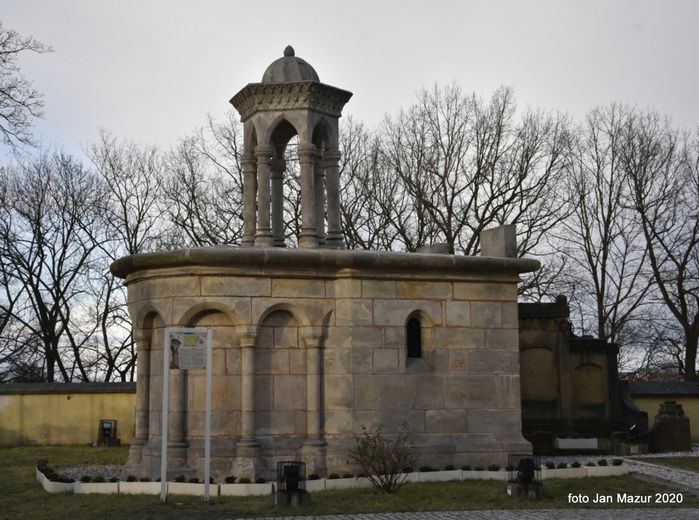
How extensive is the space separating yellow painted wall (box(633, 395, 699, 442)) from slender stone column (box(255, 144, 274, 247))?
562 inches

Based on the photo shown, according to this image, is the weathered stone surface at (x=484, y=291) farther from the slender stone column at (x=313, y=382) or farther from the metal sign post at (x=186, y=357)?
the metal sign post at (x=186, y=357)

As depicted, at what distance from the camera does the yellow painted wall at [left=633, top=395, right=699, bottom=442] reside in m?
25.3

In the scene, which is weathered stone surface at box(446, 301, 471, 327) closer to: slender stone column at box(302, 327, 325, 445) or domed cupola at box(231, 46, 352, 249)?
slender stone column at box(302, 327, 325, 445)

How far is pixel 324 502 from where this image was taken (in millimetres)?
12344

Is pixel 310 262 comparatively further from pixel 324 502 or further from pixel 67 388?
pixel 67 388

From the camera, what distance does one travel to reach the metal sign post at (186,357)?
1279 cm

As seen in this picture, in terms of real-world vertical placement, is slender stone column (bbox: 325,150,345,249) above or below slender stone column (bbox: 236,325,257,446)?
above

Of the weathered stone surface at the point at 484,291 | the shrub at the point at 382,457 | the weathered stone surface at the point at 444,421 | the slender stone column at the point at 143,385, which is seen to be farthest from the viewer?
the weathered stone surface at the point at 484,291

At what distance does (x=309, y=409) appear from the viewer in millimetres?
14500

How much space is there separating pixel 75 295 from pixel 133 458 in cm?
2138

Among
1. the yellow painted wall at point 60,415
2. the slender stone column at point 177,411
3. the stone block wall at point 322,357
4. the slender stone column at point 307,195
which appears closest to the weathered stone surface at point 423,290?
the stone block wall at point 322,357

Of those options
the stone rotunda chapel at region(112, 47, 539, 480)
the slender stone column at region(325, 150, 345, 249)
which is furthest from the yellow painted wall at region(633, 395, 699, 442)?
the slender stone column at region(325, 150, 345, 249)

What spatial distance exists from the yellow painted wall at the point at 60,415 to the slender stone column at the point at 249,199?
1007 cm

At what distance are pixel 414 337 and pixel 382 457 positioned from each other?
A: 2757 millimetres
